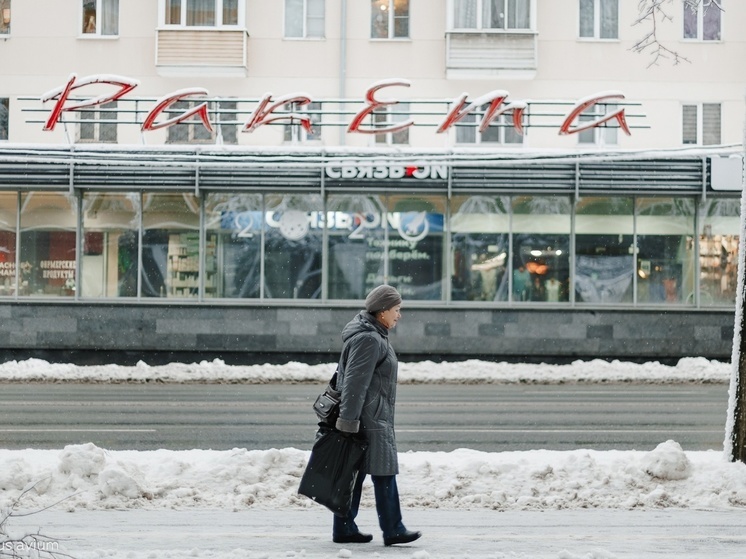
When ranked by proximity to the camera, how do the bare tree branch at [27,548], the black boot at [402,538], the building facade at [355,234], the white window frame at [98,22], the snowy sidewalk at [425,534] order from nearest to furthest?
the bare tree branch at [27,548]
the snowy sidewalk at [425,534]
the black boot at [402,538]
the building facade at [355,234]
the white window frame at [98,22]

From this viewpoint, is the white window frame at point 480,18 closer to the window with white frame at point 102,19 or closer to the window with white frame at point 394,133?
the window with white frame at point 394,133

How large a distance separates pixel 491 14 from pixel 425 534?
2084cm

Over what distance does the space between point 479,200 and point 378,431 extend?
18.5 metres

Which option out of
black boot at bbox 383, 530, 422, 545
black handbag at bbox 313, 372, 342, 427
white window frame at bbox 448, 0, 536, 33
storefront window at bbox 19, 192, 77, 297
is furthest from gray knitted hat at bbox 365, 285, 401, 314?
white window frame at bbox 448, 0, 536, 33

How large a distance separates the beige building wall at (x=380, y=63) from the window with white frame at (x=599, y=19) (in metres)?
0.20

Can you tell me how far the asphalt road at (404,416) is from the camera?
41.8 feet

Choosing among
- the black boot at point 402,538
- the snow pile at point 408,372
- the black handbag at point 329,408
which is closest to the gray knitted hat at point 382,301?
the black handbag at point 329,408

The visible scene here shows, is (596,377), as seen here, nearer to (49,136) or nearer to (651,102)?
(651,102)

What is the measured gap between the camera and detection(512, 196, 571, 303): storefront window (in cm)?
2497

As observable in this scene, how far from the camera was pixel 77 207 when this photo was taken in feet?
81.9

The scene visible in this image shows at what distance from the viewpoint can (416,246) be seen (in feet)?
82.1

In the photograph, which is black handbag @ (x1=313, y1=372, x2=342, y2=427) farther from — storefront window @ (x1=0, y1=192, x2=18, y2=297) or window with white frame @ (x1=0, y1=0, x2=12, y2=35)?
window with white frame @ (x1=0, y1=0, x2=12, y2=35)

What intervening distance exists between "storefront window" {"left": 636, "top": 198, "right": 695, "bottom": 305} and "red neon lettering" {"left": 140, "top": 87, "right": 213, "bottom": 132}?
994 centimetres

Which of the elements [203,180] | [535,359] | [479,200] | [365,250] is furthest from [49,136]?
[535,359]
